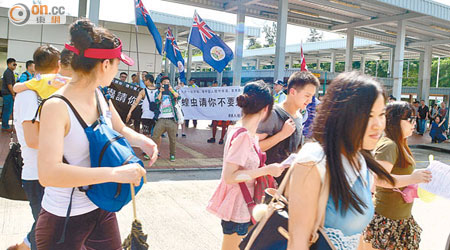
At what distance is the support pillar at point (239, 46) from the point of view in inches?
584

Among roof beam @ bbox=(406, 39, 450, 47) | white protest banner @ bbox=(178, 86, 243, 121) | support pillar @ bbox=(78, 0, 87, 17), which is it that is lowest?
white protest banner @ bbox=(178, 86, 243, 121)

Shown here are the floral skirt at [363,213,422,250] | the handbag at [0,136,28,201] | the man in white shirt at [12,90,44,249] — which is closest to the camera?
the man in white shirt at [12,90,44,249]

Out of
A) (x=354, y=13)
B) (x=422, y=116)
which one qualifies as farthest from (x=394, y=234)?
(x=422, y=116)

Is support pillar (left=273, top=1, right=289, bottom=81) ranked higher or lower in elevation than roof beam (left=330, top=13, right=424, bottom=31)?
lower

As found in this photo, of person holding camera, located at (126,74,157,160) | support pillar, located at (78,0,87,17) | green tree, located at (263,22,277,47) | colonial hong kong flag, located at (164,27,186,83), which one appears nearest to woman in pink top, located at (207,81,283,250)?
person holding camera, located at (126,74,157,160)

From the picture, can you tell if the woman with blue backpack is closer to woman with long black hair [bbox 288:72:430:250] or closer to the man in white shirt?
the man in white shirt

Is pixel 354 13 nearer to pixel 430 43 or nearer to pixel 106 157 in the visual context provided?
pixel 430 43

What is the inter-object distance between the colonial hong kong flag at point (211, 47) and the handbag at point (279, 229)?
30.0 ft

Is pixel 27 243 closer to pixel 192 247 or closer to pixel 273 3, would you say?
pixel 192 247

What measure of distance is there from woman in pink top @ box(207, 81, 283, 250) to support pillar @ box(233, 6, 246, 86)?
11837 mm

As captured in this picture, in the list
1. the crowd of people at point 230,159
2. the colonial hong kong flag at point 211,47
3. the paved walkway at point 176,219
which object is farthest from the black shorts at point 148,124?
the crowd of people at point 230,159

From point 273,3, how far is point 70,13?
8.10 meters

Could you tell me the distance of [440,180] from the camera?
243 cm

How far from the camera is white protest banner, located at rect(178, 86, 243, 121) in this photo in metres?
11.0
